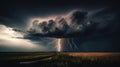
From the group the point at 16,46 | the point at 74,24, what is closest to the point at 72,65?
the point at 74,24

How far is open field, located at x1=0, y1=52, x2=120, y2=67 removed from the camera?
4102 millimetres

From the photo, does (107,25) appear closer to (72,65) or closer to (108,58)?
(108,58)

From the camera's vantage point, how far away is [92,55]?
4.14 m

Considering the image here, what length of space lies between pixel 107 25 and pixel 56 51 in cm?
87

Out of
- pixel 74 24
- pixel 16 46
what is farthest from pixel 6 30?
pixel 74 24

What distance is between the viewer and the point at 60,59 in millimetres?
4129

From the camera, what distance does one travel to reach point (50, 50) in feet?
13.6

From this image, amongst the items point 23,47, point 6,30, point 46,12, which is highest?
point 46,12

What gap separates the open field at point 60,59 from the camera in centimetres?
410

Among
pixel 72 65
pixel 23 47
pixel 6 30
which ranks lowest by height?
pixel 72 65

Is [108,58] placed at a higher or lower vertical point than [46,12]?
lower

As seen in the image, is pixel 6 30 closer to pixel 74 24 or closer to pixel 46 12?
pixel 46 12

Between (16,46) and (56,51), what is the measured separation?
0.61 meters

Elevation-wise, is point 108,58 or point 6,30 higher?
point 6,30
